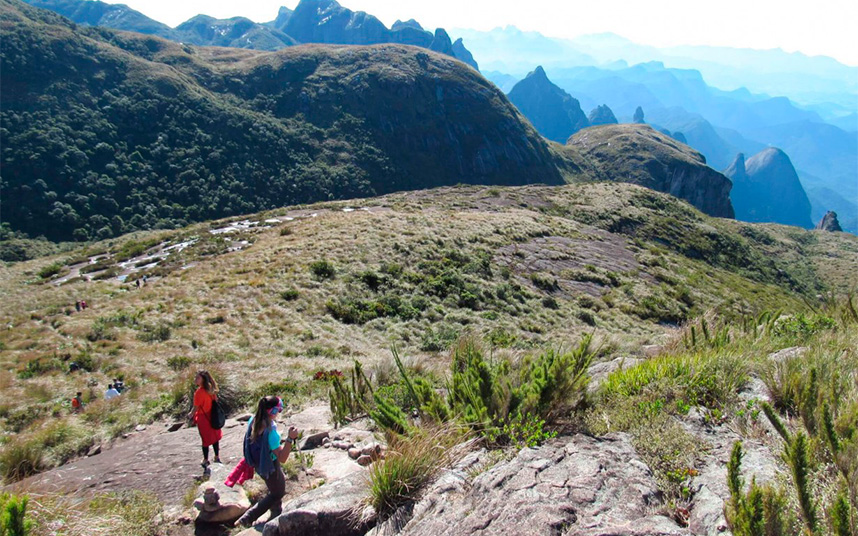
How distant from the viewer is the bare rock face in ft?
10.3

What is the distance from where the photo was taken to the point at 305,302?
19406mm

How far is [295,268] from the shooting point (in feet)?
75.3

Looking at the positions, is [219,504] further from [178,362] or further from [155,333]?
[155,333]

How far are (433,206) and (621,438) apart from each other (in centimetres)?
4482

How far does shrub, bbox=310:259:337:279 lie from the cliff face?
141 metres

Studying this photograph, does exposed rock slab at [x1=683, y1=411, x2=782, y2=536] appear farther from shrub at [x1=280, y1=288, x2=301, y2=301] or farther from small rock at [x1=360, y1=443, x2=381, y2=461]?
shrub at [x1=280, y1=288, x2=301, y2=301]

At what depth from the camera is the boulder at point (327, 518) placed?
4.00 meters

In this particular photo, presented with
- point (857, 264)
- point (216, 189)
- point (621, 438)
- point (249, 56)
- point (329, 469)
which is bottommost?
point (857, 264)

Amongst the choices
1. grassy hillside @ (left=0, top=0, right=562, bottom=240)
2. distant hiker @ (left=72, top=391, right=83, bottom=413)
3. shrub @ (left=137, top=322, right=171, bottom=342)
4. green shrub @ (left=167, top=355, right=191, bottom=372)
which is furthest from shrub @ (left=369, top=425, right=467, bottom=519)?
grassy hillside @ (left=0, top=0, right=562, bottom=240)

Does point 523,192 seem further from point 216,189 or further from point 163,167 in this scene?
point 163,167

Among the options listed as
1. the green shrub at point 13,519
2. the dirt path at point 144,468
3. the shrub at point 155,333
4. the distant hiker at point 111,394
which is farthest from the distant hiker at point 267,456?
the shrub at point 155,333

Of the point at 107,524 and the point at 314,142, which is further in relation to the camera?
the point at 314,142

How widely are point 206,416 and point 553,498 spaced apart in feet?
19.2

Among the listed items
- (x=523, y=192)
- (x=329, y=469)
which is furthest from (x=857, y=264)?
(x=329, y=469)
